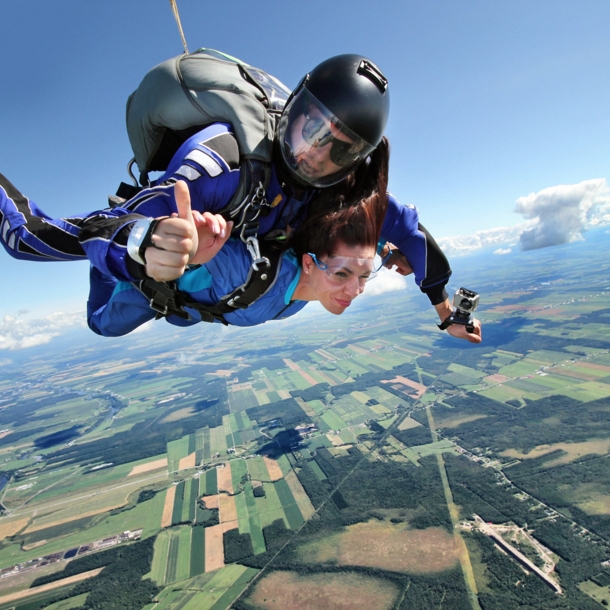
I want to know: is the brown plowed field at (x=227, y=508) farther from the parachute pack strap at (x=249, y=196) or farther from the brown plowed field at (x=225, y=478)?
the parachute pack strap at (x=249, y=196)

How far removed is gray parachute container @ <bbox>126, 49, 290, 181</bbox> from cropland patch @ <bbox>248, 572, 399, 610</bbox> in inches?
700

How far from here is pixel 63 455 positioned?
32719mm

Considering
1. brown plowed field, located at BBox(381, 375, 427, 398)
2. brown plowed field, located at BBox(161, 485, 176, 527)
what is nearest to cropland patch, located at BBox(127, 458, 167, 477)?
brown plowed field, located at BBox(161, 485, 176, 527)

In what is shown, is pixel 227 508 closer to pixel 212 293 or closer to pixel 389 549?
pixel 389 549

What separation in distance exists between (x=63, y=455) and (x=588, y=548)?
40.5 metres

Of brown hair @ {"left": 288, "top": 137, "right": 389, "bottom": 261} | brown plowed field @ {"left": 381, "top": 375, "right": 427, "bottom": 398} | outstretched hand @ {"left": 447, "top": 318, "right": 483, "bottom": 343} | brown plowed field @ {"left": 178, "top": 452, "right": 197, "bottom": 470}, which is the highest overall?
brown hair @ {"left": 288, "top": 137, "right": 389, "bottom": 261}

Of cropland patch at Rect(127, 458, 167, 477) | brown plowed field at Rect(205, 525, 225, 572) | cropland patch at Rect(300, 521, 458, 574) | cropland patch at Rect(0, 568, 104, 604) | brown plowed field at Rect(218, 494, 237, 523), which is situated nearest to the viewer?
cropland patch at Rect(300, 521, 458, 574)

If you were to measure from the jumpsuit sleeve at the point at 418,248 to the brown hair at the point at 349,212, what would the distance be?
1.33ft

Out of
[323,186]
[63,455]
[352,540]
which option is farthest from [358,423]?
[323,186]

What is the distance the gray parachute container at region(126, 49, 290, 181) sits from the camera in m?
1.62

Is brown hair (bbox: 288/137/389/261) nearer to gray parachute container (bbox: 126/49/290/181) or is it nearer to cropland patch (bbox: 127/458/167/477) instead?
gray parachute container (bbox: 126/49/290/181)

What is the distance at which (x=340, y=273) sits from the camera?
2.02 metres

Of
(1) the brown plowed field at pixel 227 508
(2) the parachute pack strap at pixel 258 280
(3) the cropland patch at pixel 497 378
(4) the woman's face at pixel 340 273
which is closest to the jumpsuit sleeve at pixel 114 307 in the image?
(2) the parachute pack strap at pixel 258 280

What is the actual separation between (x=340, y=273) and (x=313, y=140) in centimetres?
74
